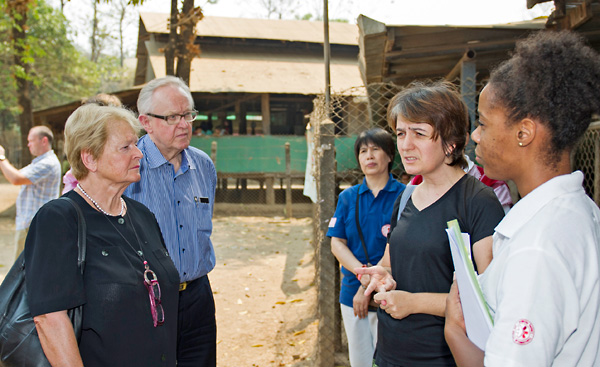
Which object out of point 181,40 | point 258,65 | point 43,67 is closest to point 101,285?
point 181,40

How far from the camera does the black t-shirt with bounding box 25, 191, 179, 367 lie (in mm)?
1805

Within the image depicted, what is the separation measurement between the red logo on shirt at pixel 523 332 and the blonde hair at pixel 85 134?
183cm

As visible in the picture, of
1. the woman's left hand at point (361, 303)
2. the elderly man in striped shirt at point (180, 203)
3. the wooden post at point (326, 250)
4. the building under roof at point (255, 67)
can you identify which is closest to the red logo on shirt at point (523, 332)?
the woman's left hand at point (361, 303)

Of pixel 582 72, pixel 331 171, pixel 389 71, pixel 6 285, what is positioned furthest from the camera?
pixel 389 71

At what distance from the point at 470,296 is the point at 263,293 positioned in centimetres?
612

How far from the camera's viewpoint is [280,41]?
20.9 metres

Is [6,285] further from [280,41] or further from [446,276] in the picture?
[280,41]

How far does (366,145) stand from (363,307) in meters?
1.23

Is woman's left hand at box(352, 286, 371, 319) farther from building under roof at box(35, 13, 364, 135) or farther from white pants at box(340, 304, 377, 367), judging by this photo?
building under roof at box(35, 13, 364, 135)

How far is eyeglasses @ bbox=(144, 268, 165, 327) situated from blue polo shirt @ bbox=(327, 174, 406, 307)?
1724mm


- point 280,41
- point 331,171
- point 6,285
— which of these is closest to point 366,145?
point 331,171

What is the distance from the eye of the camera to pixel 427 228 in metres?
2.09

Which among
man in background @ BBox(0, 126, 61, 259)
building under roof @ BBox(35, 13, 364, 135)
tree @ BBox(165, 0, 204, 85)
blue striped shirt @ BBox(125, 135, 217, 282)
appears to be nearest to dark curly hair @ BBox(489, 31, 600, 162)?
blue striped shirt @ BBox(125, 135, 217, 282)

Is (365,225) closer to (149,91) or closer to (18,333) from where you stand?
(149,91)
